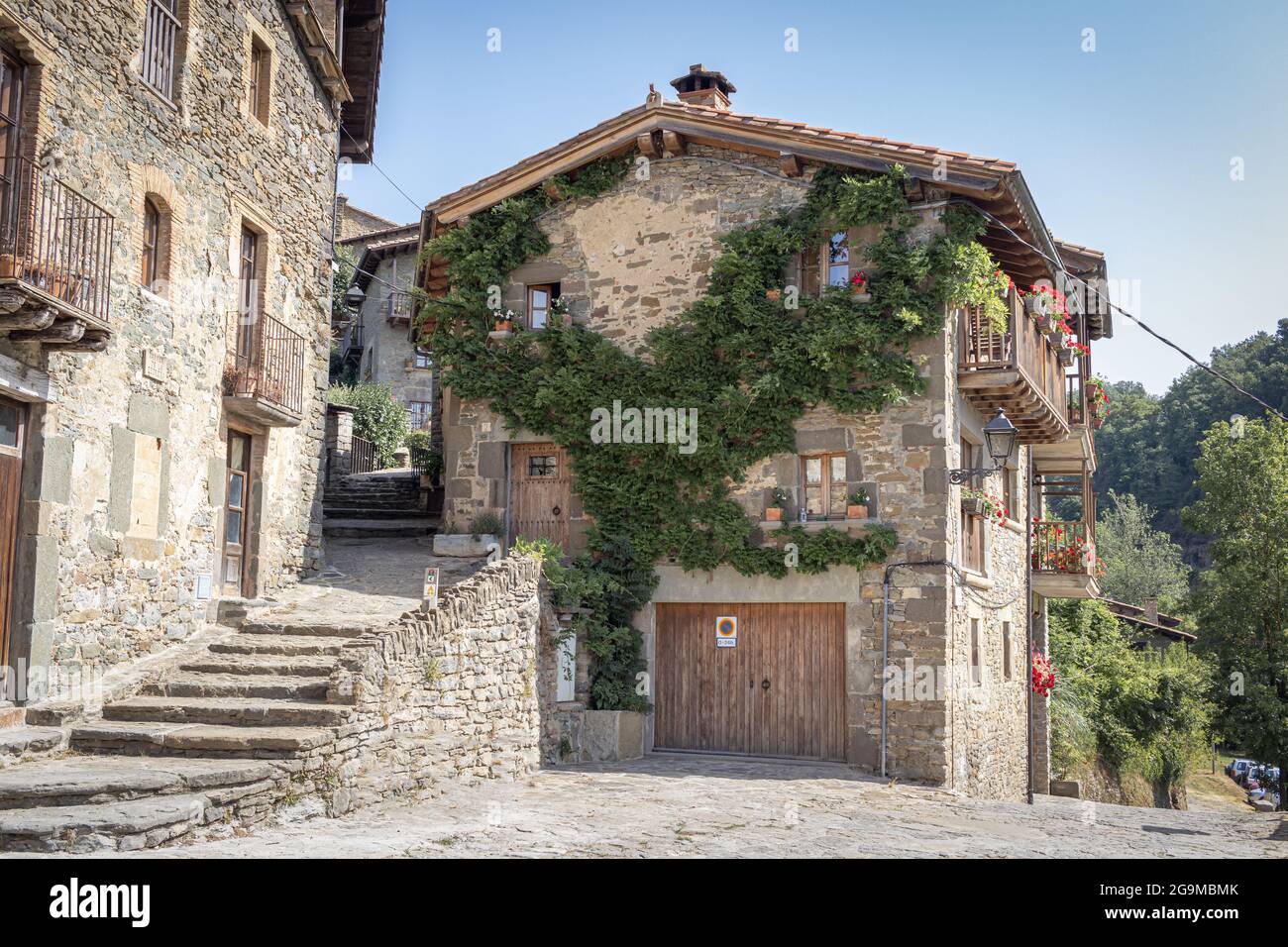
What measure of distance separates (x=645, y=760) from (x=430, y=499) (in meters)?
7.36

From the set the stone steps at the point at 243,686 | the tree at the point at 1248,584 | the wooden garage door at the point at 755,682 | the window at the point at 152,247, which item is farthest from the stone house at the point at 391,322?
the stone steps at the point at 243,686

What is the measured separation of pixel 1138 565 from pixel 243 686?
124 ft

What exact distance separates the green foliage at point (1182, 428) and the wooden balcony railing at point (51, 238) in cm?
4498

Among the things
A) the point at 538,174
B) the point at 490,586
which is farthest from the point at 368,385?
the point at 490,586

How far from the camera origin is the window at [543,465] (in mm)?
14727

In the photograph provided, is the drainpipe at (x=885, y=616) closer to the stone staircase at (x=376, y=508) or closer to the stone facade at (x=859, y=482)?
the stone facade at (x=859, y=482)

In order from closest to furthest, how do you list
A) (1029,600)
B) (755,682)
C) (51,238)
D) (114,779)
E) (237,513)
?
(114,779), (51,238), (237,513), (755,682), (1029,600)

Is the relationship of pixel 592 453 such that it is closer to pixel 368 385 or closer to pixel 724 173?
pixel 724 173

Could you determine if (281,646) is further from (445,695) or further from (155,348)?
(155,348)

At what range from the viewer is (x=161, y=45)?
34.7 feet

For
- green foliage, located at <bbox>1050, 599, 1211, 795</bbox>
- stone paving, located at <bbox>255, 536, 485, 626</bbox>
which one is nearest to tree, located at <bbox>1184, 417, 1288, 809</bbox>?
green foliage, located at <bbox>1050, 599, 1211, 795</bbox>

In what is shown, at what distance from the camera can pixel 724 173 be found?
14.0m

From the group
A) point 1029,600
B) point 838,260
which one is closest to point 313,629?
point 838,260

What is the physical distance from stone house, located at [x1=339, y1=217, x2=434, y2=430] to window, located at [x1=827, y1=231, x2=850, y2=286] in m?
17.9
